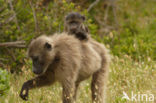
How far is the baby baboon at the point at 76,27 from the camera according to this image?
503 centimetres

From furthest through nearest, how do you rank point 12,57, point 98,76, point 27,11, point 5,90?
point 27,11 → point 12,57 → point 98,76 → point 5,90

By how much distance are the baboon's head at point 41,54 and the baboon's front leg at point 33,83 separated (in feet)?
0.67

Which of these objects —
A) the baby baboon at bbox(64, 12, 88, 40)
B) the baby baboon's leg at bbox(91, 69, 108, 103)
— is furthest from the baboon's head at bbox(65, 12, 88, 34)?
the baby baboon's leg at bbox(91, 69, 108, 103)

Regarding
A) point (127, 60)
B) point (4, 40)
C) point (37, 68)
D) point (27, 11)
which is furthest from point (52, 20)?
point (37, 68)

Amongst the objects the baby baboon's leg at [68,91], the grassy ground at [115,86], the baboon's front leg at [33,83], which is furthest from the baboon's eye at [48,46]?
the grassy ground at [115,86]

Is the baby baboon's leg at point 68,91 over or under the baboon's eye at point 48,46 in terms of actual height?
under

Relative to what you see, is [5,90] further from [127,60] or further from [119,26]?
[119,26]

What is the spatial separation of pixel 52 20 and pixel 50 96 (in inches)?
96.5

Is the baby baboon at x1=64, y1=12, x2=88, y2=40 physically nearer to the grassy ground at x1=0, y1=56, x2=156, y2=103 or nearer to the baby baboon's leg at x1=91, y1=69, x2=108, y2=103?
the baby baboon's leg at x1=91, y1=69, x2=108, y2=103

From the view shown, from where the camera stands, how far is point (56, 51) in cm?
448

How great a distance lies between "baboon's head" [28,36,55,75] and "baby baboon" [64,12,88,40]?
78cm

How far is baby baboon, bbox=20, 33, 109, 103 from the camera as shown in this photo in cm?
428

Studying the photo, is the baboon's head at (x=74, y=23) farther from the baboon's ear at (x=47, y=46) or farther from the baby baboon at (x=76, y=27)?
the baboon's ear at (x=47, y=46)

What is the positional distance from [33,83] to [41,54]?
1.37 ft
